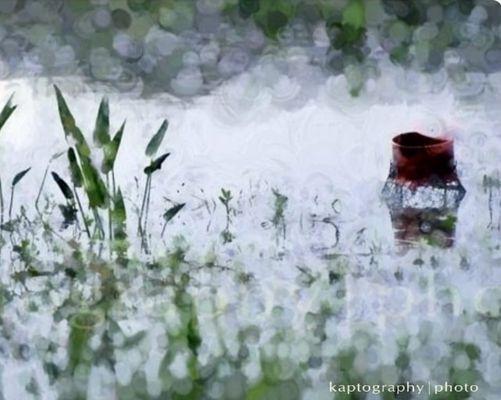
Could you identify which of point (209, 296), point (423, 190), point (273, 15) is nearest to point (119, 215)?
point (209, 296)

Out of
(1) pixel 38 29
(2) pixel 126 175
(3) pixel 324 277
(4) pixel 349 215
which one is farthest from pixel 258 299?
(1) pixel 38 29

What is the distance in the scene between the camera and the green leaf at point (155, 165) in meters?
1.60

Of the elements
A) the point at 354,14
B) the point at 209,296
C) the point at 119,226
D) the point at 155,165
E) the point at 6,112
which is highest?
the point at 354,14

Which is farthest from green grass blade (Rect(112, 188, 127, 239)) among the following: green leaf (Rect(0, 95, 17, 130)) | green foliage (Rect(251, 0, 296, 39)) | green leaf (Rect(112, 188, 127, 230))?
green foliage (Rect(251, 0, 296, 39))

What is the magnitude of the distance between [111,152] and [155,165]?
0.31ft

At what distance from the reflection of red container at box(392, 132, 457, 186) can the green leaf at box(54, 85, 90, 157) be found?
25.1 inches

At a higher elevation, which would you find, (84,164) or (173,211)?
(84,164)

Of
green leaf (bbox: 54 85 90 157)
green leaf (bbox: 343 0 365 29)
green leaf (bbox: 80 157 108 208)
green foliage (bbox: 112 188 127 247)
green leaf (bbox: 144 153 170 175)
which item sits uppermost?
green leaf (bbox: 343 0 365 29)

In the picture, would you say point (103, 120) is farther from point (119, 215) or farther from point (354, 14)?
point (354, 14)

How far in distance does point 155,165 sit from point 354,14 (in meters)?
0.51

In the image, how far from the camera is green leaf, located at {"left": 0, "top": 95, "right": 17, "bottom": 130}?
5.24ft

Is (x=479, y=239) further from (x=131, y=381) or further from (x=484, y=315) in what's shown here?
(x=131, y=381)

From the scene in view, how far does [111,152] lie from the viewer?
161cm

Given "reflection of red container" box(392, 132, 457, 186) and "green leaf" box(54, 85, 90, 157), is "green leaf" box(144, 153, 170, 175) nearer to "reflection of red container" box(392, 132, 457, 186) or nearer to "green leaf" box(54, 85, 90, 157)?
"green leaf" box(54, 85, 90, 157)
